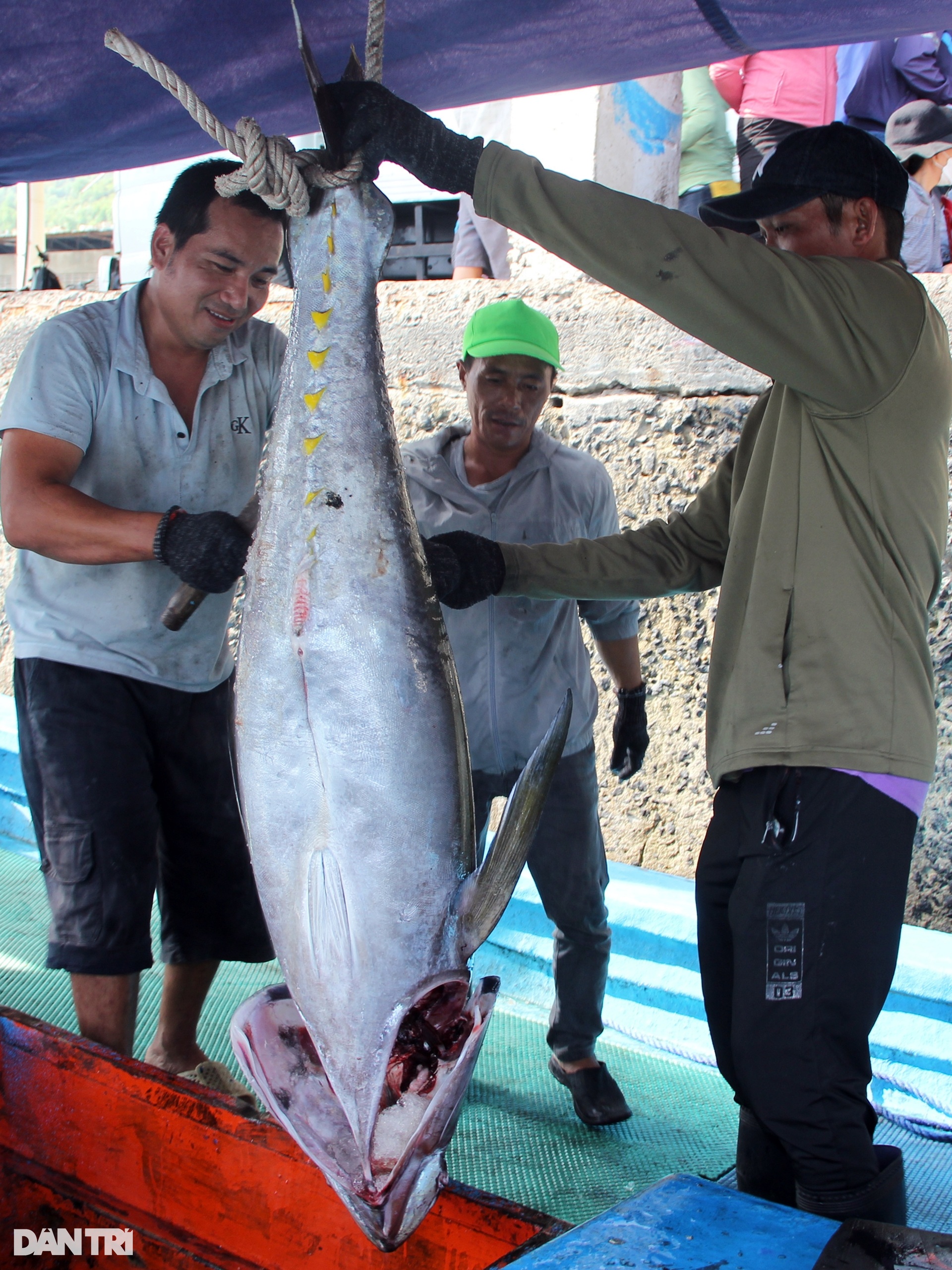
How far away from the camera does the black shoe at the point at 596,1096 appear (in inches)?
104

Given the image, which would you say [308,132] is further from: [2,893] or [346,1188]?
[2,893]

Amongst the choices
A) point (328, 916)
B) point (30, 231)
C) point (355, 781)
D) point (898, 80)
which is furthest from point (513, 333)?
point (30, 231)

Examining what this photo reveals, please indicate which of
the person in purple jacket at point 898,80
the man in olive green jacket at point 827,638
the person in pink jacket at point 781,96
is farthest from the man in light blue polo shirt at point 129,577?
the person in purple jacket at point 898,80

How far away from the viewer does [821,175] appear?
1.64 m

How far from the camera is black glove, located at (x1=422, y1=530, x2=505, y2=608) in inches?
72.7

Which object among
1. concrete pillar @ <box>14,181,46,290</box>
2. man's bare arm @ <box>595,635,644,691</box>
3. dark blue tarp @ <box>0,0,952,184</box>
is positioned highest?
concrete pillar @ <box>14,181,46,290</box>

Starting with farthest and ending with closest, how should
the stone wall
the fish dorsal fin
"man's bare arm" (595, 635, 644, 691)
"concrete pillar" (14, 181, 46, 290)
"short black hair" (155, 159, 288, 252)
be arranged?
"concrete pillar" (14, 181, 46, 290), the stone wall, "man's bare arm" (595, 635, 644, 691), "short black hair" (155, 159, 288, 252), the fish dorsal fin

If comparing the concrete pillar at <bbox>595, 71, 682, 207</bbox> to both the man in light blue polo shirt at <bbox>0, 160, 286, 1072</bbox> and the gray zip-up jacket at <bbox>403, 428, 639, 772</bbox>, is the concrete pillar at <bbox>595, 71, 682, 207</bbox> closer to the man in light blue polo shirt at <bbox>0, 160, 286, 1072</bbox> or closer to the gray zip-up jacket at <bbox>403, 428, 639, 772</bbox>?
the gray zip-up jacket at <bbox>403, 428, 639, 772</bbox>

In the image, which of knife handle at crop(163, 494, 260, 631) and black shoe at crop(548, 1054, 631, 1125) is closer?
knife handle at crop(163, 494, 260, 631)

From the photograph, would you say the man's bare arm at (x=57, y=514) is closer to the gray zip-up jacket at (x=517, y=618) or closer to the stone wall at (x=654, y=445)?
the gray zip-up jacket at (x=517, y=618)

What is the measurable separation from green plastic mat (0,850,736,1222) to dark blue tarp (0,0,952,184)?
2.45 m

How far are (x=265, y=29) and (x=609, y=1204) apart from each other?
2641mm

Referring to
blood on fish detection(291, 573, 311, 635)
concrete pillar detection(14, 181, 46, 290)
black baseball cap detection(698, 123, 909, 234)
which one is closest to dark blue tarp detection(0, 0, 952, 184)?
black baseball cap detection(698, 123, 909, 234)

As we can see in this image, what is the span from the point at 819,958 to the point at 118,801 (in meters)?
1.39
